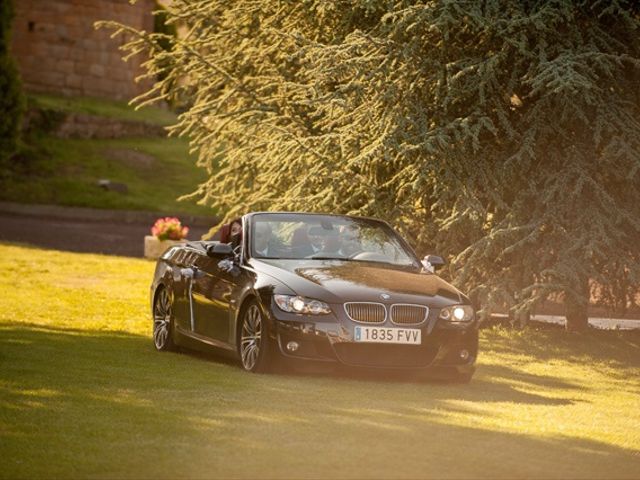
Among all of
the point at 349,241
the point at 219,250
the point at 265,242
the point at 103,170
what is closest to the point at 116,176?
the point at 103,170

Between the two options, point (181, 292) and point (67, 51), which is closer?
point (181, 292)

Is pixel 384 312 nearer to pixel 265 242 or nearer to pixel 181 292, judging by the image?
pixel 265 242

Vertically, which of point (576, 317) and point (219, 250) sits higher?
point (219, 250)

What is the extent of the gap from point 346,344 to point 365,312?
0.32 metres

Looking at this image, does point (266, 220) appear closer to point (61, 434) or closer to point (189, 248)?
point (189, 248)

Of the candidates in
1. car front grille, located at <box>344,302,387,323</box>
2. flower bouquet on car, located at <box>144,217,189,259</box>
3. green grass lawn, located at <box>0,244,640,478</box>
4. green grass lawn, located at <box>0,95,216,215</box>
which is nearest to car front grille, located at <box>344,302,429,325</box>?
car front grille, located at <box>344,302,387,323</box>

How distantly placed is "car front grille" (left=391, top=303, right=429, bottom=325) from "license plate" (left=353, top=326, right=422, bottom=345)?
99 millimetres

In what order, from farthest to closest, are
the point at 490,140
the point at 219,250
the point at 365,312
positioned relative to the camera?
1. the point at 490,140
2. the point at 219,250
3. the point at 365,312

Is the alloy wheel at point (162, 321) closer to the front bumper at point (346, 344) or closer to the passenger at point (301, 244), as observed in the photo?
the passenger at point (301, 244)

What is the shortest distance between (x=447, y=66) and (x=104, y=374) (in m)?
6.84

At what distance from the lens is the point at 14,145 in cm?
4725

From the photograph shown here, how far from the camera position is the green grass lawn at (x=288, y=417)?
8.86 meters

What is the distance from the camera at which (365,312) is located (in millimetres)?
13336

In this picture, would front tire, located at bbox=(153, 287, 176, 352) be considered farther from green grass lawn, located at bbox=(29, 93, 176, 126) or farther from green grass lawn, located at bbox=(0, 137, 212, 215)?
green grass lawn, located at bbox=(29, 93, 176, 126)
